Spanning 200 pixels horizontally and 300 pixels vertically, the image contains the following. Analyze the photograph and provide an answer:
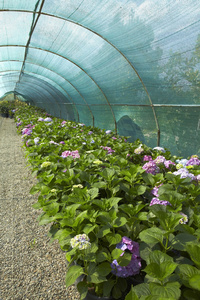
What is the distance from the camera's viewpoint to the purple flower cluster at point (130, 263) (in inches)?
46.8

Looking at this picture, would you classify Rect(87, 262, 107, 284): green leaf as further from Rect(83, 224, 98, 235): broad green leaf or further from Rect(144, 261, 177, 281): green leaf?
Rect(144, 261, 177, 281): green leaf

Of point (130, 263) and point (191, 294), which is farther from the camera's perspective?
point (130, 263)

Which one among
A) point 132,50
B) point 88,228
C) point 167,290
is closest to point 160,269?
point 167,290

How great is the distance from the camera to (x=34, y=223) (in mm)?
2934

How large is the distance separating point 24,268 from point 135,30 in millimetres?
3928

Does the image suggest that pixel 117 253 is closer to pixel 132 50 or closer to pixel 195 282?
pixel 195 282

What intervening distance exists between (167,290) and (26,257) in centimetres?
181

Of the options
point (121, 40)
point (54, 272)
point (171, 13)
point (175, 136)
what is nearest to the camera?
point (54, 272)

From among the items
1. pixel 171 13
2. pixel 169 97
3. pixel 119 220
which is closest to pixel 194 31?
pixel 171 13

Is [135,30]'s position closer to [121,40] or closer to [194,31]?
[121,40]

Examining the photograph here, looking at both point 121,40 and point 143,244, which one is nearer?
point 143,244

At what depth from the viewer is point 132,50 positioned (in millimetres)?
4617

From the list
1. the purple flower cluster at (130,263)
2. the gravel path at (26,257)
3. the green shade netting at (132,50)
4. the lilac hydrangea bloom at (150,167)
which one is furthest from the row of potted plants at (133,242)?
the green shade netting at (132,50)

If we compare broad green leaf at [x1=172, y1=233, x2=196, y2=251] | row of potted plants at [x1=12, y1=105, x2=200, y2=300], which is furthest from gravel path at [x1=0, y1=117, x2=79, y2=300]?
broad green leaf at [x1=172, y1=233, x2=196, y2=251]
